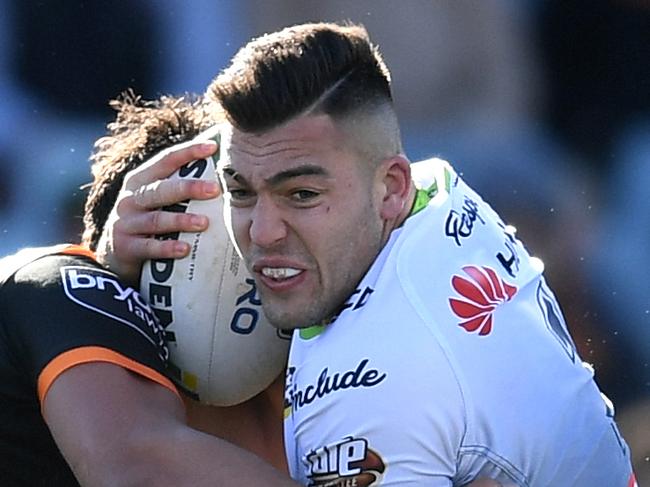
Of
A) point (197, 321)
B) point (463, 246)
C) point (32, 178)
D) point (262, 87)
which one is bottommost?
point (32, 178)

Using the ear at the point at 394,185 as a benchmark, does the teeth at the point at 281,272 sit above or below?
below

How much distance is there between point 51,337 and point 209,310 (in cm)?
29

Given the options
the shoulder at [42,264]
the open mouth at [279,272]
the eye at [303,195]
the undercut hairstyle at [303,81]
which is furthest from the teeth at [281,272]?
the shoulder at [42,264]

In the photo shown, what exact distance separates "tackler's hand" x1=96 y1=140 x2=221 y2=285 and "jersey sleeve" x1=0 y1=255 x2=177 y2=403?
0.07 m

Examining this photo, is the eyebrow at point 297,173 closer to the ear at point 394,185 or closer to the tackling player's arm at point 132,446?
the ear at point 394,185

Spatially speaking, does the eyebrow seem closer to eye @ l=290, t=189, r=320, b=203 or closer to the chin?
eye @ l=290, t=189, r=320, b=203

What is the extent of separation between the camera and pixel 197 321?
2398mm

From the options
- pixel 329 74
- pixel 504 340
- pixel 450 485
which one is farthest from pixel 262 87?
pixel 450 485

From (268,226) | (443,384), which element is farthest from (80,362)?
(443,384)

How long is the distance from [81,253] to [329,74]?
1.86 ft

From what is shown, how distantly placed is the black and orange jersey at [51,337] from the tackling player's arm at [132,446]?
0.06 meters

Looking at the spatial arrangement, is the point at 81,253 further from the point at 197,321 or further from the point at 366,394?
the point at 366,394

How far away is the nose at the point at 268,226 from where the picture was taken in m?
2.18

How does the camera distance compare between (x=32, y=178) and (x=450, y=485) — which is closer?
(x=450, y=485)
